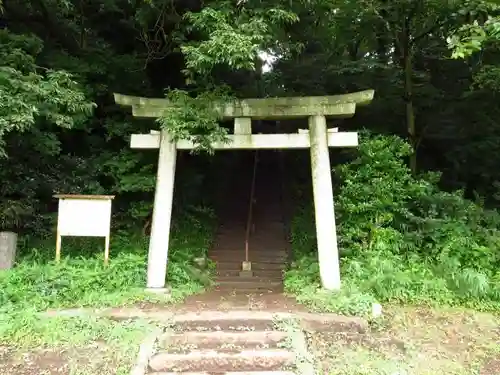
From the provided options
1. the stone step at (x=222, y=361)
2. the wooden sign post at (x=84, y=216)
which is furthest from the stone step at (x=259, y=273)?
the stone step at (x=222, y=361)

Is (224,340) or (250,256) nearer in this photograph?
(224,340)

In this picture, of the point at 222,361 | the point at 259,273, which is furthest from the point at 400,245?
the point at 222,361

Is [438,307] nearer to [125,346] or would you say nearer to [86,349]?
[125,346]

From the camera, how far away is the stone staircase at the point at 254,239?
28.9ft

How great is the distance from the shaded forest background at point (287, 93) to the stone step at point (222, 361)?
2.26 metres

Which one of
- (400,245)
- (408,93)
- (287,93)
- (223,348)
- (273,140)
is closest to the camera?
(223,348)

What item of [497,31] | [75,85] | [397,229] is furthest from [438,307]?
[75,85]

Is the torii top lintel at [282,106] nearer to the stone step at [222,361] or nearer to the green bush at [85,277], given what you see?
the green bush at [85,277]

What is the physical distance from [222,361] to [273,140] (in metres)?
3.84

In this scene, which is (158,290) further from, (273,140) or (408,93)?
(408,93)

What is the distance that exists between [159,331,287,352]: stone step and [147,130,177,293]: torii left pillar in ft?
5.19

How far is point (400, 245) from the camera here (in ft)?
25.8

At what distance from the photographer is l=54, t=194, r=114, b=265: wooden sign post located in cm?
721

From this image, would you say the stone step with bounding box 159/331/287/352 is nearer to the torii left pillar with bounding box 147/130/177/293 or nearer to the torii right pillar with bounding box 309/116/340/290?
the torii left pillar with bounding box 147/130/177/293
